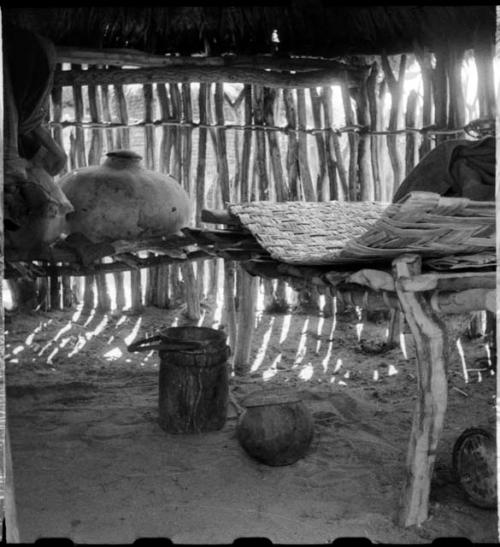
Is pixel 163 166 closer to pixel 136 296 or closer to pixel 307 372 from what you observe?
pixel 136 296

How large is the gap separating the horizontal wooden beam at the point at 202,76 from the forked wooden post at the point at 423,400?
10.4 ft

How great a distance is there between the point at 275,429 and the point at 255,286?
1.70m

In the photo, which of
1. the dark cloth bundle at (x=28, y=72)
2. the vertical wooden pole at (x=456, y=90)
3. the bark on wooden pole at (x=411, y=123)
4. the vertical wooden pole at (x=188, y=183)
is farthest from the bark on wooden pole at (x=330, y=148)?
the dark cloth bundle at (x=28, y=72)

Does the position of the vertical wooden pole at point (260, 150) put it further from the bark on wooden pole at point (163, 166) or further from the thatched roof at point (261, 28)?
the bark on wooden pole at point (163, 166)

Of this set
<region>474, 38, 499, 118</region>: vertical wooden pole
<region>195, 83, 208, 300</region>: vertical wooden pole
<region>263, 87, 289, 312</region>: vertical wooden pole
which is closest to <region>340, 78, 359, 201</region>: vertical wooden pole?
<region>263, 87, 289, 312</region>: vertical wooden pole

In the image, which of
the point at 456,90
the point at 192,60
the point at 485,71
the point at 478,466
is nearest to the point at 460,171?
the point at 478,466

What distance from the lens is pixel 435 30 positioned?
5016 mm

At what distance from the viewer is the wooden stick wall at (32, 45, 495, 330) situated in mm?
5383

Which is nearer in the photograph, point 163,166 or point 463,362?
point 463,362

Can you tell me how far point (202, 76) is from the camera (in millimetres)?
5250

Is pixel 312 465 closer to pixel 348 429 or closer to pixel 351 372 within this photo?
pixel 348 429

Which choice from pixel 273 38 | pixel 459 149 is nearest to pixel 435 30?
pixel 273 38

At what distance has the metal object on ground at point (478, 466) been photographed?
2.80 metres

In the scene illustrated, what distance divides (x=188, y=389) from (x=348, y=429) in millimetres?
885
